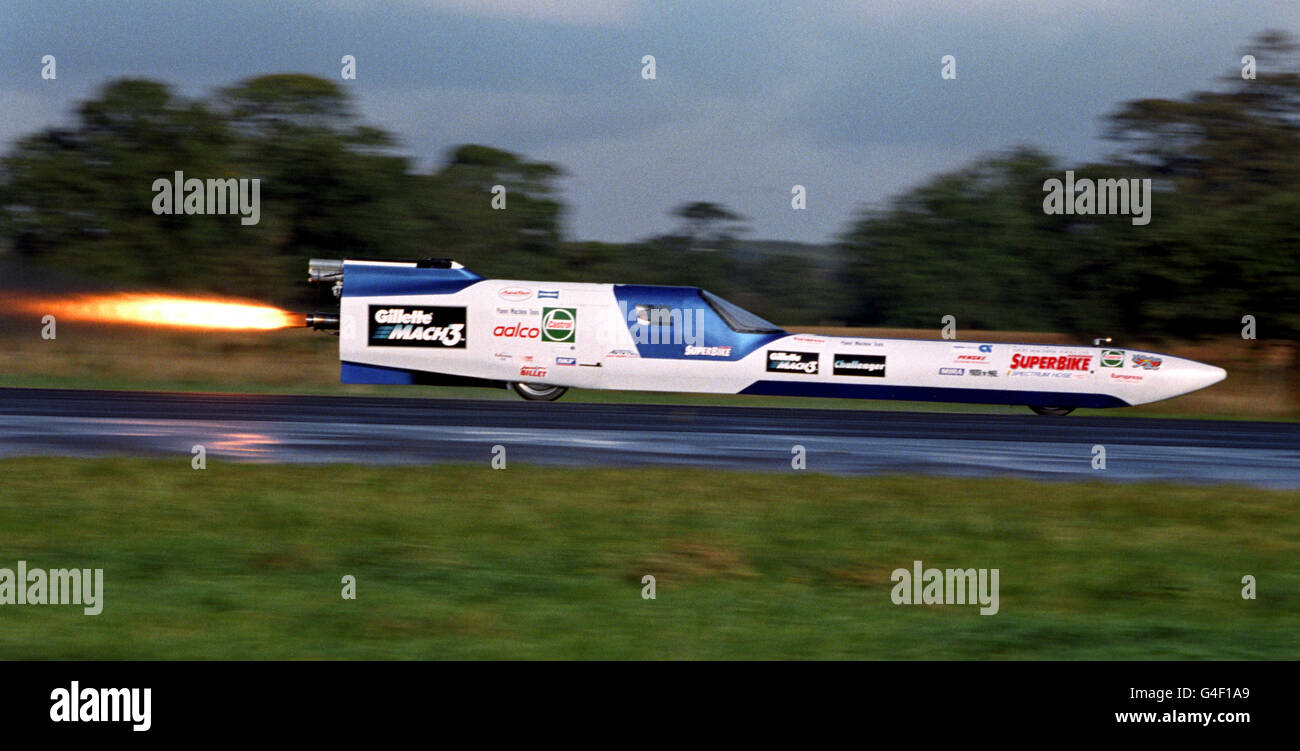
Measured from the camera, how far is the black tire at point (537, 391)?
24.4 meters

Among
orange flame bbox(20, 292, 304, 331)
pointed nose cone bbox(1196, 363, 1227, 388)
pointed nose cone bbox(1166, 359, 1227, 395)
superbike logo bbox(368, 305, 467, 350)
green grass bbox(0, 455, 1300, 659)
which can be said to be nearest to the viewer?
green grass bbox(0, 455, 1300, 659)

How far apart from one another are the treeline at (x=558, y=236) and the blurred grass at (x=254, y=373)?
5051 millimetres

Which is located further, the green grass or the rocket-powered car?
the rocket-powered car

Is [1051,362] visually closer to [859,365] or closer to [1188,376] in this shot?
[1188,376]

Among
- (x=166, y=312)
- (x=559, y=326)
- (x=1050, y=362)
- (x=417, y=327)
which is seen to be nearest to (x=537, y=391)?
(x=559, y=326)

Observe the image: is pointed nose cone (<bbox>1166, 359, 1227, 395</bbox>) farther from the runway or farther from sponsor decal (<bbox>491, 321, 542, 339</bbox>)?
sponsor decal (<bbox>491, 321, 542, 339</bbox>)

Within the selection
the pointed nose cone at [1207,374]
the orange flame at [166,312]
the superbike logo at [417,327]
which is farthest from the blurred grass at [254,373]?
the superbike logo at [417,327]

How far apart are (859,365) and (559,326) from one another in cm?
570

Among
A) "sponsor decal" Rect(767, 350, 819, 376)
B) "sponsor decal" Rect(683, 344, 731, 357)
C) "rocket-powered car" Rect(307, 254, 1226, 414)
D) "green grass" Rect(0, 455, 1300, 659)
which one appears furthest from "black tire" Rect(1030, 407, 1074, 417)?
"green grass" Rect(0, 455, 1300, 659)

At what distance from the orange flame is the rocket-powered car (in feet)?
9.19

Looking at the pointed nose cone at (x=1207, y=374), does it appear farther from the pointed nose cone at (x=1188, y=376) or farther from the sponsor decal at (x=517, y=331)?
the sponsor decal at (x=517, y=331)

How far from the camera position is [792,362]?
23.8 metres

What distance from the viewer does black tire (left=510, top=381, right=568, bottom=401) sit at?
24.4 m

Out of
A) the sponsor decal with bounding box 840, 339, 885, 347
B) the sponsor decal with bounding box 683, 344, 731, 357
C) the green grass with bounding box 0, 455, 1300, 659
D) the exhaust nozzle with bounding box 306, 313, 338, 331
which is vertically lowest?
the green grass with bounding box 0, 455, 1300, 659
